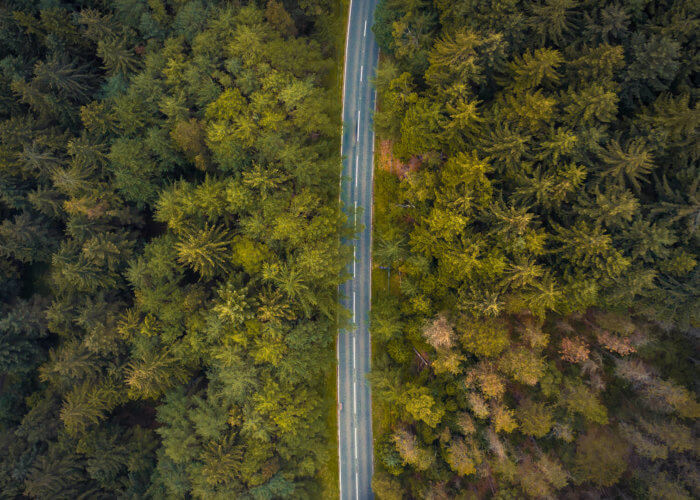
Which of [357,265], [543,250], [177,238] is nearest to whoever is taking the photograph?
[543,250]

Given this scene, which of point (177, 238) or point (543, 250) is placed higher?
point (543, 250)

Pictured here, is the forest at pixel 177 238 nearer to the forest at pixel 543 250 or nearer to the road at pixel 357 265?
the road at pixel 357 265

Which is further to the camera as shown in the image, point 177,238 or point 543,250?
point 177,238

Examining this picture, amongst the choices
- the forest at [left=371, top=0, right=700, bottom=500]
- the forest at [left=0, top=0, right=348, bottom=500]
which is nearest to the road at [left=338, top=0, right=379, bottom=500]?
the forest at [left=0, top=0, right=348, bottom=500]

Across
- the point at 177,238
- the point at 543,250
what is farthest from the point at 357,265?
the point at 177,238

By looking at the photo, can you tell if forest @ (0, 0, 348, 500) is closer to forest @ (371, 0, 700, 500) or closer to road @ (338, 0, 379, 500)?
road @ (338, 0, 379, 500)

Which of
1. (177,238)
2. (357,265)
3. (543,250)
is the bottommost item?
(357,265)

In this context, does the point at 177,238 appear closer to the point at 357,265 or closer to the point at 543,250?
the point at 357,265
